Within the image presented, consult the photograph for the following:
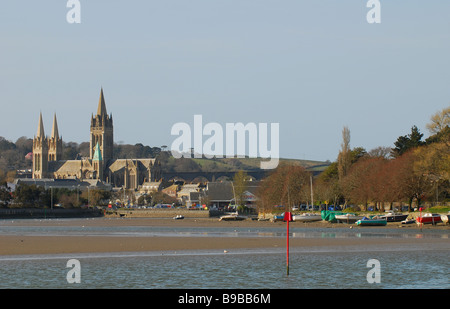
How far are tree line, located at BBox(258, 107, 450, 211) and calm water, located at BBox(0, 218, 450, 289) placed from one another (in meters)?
42.7

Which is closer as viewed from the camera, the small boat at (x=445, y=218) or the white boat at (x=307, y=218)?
the small boat at (x=445, y=218)

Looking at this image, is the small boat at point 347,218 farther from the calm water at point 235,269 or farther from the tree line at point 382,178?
the calm water at point 235,269

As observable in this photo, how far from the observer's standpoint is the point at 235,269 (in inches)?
1265

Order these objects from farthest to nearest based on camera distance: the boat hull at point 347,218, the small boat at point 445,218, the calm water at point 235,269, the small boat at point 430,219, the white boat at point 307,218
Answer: the white boat at point 307,218, the boat hull at point 347,218, the small boat at point 445,218, the small boat at point 430,219, the calm water at point 235,269

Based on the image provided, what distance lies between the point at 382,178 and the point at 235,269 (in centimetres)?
6898

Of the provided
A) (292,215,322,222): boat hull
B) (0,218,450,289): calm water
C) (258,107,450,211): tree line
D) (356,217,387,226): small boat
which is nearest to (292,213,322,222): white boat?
(292,215,322,222): boat hull

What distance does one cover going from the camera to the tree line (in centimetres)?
8344

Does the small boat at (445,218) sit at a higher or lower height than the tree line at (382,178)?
lower

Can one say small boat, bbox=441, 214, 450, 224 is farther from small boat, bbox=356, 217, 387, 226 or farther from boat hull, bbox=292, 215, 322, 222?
boat hull, bbox=292, 215, 322, 222

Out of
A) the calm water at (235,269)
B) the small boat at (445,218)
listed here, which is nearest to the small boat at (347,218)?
the small boat at (445,218)

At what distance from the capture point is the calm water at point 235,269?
27.6 metres

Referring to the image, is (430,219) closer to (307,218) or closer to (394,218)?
(394,218)

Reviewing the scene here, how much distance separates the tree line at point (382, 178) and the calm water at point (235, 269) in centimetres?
4266
